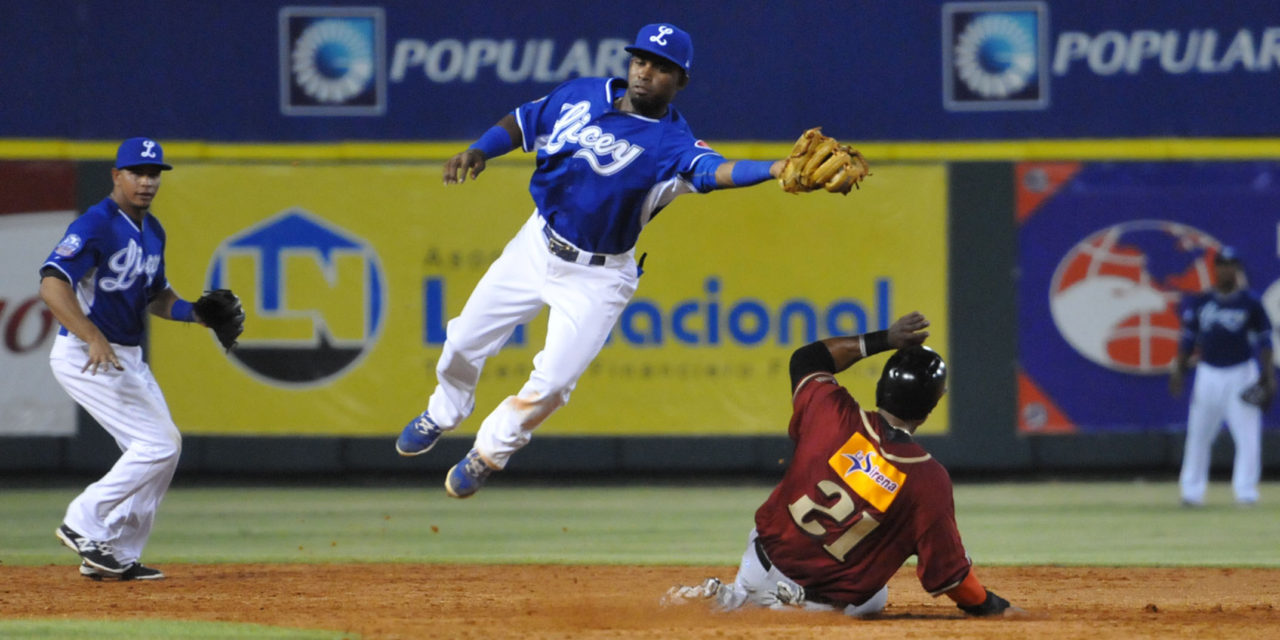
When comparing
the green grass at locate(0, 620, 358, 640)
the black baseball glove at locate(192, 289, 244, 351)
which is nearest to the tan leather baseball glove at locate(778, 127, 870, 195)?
the green grass at locate(0, 620, 358, 640)

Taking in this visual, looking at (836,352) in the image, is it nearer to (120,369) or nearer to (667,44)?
(667,44)

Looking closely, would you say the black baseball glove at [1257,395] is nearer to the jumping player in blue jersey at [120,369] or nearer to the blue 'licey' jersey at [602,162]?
the blue 'licey' jersey at [602,162]

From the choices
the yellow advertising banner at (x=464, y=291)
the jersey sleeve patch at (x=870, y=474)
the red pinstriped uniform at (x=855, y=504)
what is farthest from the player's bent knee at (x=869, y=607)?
the yellow advertising banner at (x=464, y=291)

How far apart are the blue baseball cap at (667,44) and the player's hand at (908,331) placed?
1.23 metres

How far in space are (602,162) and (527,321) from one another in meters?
0.68

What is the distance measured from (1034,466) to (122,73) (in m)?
8.04

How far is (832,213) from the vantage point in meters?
12.0

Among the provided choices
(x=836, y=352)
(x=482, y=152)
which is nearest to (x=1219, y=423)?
(x=836, y=352)

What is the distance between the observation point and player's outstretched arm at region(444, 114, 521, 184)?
17.2 ft

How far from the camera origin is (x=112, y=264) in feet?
22.3

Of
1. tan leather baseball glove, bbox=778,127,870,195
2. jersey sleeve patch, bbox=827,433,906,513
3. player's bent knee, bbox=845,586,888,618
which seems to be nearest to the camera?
tan leather baseball glove, bbox=778,127,870,195

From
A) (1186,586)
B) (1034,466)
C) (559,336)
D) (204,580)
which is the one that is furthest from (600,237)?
(1034,466)

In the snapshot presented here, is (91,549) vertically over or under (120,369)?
under

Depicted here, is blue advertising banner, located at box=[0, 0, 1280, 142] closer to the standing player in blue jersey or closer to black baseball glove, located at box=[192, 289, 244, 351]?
the standing player in blue jersey
